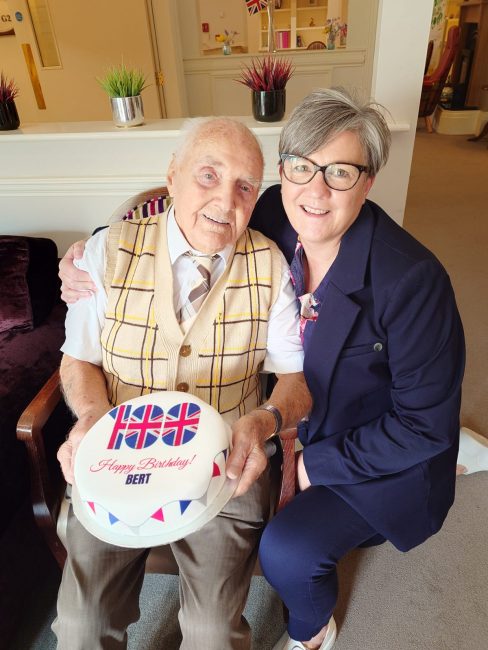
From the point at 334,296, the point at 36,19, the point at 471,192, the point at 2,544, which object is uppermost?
the point at 36,19

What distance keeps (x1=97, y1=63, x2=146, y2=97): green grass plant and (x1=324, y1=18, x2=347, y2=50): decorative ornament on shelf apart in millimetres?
3759

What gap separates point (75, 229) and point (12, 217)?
0.32m

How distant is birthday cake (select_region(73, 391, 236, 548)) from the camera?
84 centimetres

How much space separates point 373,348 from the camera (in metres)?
1.14

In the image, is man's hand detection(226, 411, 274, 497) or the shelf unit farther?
the shelf unit

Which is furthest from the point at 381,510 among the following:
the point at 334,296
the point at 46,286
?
the point at 46,286

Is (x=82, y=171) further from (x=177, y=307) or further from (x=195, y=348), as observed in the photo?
(x=195, y=348)

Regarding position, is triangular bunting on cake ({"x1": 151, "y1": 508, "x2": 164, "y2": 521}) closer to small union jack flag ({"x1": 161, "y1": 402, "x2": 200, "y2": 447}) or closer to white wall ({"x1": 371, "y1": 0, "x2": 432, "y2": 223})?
small union jack flag ({"x1": 161, "y1": 402, "x2": 200, "y2": 447})

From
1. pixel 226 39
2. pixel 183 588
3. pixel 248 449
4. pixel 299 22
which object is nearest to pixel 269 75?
pixel 248 449

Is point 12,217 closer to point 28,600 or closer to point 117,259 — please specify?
point 117,259

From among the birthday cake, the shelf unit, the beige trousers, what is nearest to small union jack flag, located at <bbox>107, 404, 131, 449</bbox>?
the birthday cake

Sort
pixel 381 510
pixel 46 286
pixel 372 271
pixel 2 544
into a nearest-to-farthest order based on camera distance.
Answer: pixel 372 271
pixel 381 510
pixel 2 544
pixel 46 286

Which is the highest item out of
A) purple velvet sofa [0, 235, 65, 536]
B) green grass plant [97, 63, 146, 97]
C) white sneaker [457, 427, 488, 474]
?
green grass plant [97, 63, 146, 97]

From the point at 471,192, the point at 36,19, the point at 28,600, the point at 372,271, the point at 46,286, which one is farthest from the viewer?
the point at 471,192
